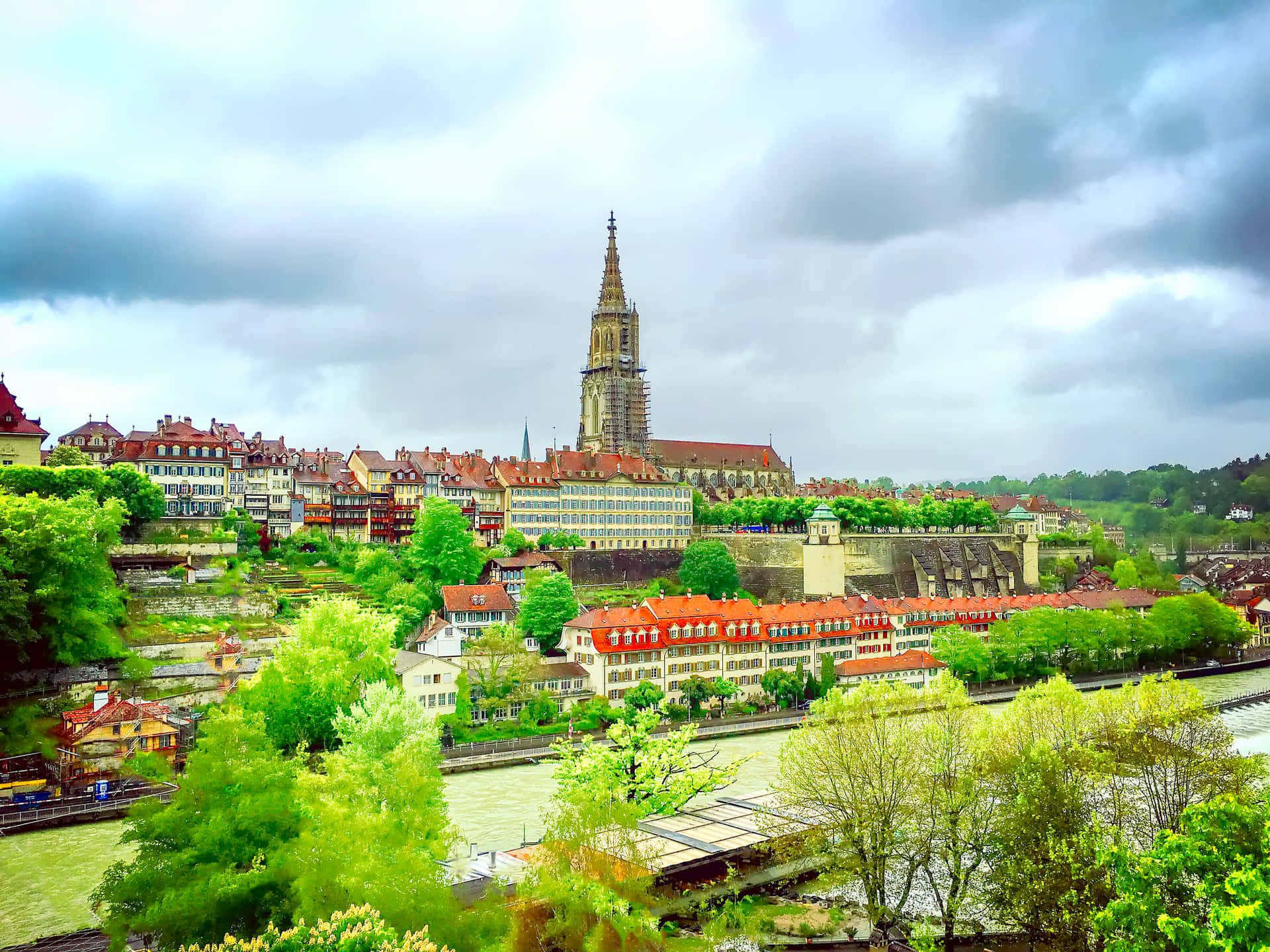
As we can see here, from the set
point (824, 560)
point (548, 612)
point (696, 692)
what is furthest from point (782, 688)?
point (824, 560)

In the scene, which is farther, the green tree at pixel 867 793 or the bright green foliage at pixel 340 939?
the green tree at pixel 867 793

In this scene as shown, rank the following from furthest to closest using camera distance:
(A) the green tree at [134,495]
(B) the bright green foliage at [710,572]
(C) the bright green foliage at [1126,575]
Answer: (C) the bright green foliage at [1126,575] → (B) the bright green foliage at [710,572] → (A) the green tree at [134,495]

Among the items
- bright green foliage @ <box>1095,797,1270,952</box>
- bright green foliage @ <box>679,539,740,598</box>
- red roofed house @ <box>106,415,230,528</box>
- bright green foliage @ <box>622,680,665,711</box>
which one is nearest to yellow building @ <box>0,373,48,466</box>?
red roofed house @ <box>106,415,230,528</box>

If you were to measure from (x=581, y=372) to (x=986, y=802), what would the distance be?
99.1m

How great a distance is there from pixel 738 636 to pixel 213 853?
121 feet

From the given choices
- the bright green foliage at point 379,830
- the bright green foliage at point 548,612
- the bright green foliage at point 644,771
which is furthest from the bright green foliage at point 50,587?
the bright green foliage at point 644,771

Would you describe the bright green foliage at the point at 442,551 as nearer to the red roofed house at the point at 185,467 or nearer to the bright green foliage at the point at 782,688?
the red roofed house at the point at 185,467

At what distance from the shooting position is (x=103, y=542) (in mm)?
50406

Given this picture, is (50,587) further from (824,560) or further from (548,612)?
(824,560)

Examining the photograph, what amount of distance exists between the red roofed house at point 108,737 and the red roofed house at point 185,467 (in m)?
25.2

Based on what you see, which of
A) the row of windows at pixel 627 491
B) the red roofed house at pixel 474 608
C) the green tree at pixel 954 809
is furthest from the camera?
the row of windows at pixel 627 491

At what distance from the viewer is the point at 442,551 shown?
204 feet

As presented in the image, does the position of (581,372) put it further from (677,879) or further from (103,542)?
(677,879)

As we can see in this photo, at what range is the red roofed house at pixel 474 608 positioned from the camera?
5375 centimetres
